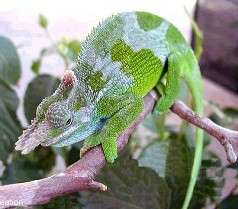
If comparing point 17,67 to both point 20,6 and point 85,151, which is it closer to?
point 85,151

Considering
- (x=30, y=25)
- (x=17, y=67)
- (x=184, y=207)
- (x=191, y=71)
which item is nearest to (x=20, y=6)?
(x=30, y=25)

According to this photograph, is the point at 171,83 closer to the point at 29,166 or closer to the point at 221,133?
the point at 221,133

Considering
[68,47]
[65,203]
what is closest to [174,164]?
[65,203]

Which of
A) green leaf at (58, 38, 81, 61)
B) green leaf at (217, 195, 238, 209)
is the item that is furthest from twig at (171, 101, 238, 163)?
green leaf at (58, 38, 81, 61)

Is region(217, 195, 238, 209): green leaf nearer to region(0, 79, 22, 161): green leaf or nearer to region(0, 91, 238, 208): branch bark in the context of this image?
region(0, 91, 238, 208): branch bark

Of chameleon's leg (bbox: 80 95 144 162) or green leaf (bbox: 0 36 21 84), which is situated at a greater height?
chameleon's leg (bbox: 80 95 144 162)

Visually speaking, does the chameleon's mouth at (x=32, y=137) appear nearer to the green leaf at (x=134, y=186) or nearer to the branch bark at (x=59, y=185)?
the branch bark at (x=59, y=185)
